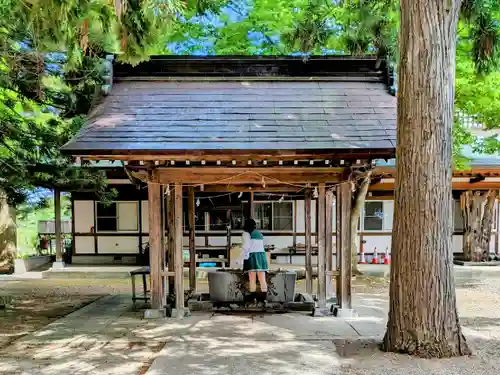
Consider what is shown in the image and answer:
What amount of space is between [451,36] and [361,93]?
3462mm

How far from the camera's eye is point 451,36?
496 cm

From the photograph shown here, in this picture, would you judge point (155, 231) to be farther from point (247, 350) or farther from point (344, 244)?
point (344, 244)

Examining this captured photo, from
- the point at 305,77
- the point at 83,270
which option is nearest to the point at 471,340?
the point at 305,77

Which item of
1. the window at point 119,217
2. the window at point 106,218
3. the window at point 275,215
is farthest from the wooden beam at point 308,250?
the window at point 106,218

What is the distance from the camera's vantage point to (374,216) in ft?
48.5

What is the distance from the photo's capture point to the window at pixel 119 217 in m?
14.6

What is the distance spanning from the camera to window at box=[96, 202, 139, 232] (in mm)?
14594

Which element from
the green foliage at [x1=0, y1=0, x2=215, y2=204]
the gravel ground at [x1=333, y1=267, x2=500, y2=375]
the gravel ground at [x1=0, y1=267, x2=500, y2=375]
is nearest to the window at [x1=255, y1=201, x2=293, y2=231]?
the gravel ground at [x1=0, y1=267, x2=500, y2=375]

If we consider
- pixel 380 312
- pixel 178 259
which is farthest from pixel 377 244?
pixel 178 259

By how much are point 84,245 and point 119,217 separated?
155 centimetres

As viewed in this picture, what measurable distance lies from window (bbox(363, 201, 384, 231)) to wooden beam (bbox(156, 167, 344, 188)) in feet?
26.3

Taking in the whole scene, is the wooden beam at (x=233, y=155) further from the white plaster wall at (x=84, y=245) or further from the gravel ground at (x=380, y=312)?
the white plaster wall at (x=84, y=245)

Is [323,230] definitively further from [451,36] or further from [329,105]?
[451,36]

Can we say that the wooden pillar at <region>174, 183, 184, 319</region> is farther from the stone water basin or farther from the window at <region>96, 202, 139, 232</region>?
the window at <region>96, 202, 139, 232</region>
